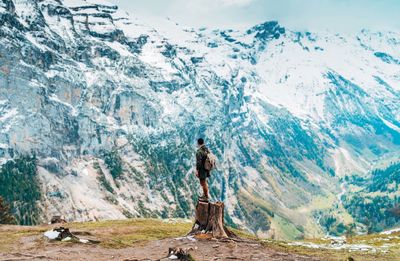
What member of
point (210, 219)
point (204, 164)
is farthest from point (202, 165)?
point (210, 219)

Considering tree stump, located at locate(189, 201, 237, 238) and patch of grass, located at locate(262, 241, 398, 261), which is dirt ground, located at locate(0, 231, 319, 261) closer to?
tree stump, located at locate(189, 201, 237, 238)

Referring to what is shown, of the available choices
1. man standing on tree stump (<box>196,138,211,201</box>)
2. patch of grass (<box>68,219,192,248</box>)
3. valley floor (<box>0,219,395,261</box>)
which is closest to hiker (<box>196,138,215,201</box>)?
man standing on tree stump (<box>196,138,211,201</box>)

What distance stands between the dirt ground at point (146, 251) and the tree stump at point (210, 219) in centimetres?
145

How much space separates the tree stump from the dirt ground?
145 cm

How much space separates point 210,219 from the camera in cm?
4041

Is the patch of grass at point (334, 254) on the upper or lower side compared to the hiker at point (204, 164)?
lower

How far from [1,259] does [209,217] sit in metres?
15.6

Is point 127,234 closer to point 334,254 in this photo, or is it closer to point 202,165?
point 202,165

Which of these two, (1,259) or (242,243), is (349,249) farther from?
(1,259)

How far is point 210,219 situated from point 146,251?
238 inches

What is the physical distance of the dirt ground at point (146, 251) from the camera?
34.7 metres

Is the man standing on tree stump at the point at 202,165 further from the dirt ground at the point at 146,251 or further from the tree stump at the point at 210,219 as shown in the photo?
the dirt ground at the point at 146,251

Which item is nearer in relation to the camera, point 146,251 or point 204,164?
point 146,251

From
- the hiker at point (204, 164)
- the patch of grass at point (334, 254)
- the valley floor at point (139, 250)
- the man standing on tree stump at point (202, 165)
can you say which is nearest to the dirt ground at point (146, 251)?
the valley floor at point (139, 250)
